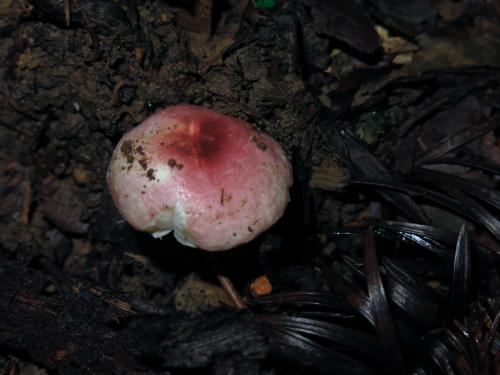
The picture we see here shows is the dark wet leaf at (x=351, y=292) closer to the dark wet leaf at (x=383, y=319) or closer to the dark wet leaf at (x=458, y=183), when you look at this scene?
the dark wet leaf at (x=383, y=319)

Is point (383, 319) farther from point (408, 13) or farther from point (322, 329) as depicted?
point (408, 13)

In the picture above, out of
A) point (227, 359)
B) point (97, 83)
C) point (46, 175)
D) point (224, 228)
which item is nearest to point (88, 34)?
point (97, 83)

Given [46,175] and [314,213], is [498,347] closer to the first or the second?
[314,213]

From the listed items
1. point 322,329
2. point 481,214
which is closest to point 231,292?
point 322,329

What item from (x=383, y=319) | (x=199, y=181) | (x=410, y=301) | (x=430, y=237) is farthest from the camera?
(x=430, y=237)

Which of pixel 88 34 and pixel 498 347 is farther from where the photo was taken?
pixel 88 34

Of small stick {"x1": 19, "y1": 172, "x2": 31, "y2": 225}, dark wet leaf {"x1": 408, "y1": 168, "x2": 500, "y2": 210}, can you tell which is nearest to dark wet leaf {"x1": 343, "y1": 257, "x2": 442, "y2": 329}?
dark wet leaf {"x1": 408, "y1": 168, "x2": 500, "y2": 210}

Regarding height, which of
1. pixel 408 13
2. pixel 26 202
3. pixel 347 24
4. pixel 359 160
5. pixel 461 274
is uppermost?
pixel 408 13

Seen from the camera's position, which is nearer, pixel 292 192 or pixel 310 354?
pixel 310 354
